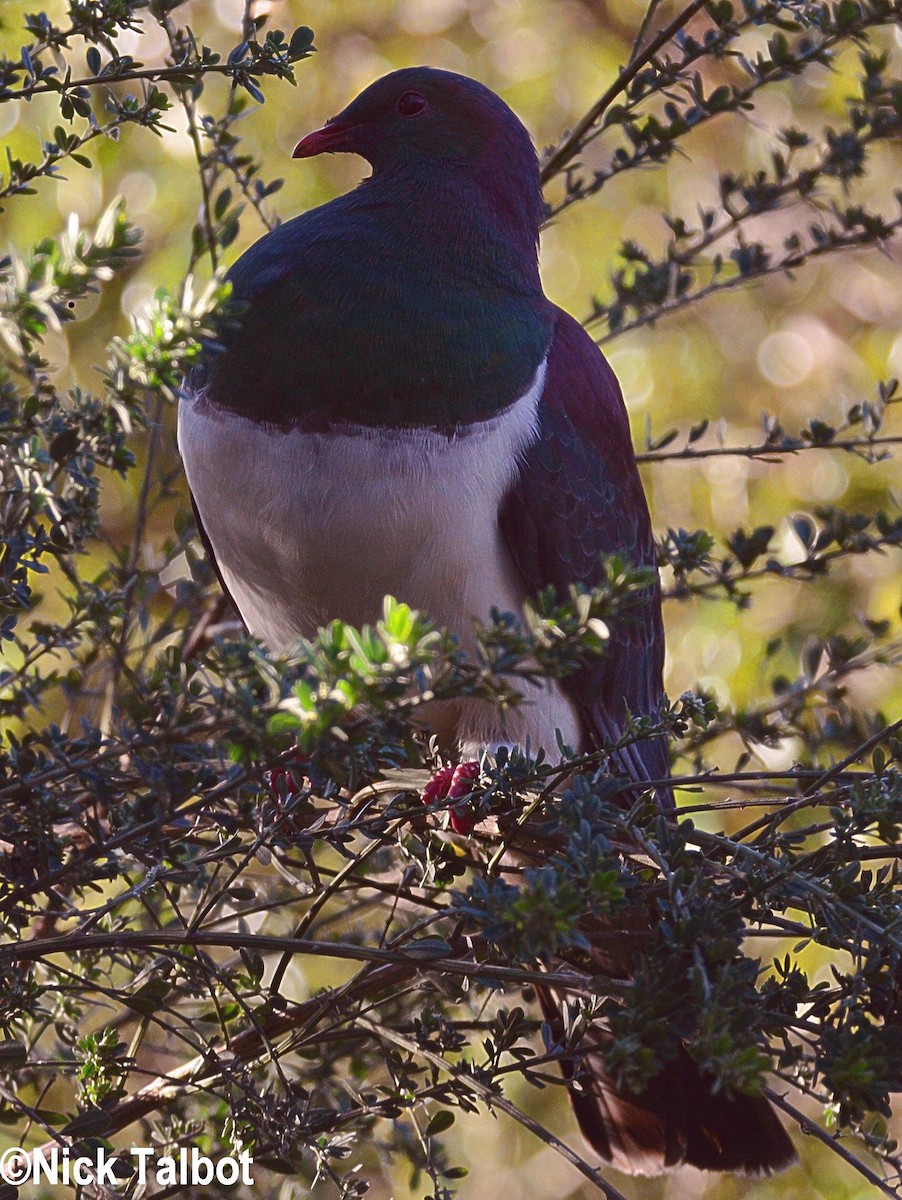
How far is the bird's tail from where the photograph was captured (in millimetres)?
2148

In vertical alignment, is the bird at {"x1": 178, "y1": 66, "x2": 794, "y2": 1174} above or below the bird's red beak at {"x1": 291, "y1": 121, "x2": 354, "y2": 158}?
below

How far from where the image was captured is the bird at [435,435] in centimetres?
201

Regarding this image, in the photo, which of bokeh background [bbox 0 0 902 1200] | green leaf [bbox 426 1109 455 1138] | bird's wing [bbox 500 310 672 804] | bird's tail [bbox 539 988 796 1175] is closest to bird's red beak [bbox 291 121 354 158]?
bird's wing [bbox 500 310 672 804]

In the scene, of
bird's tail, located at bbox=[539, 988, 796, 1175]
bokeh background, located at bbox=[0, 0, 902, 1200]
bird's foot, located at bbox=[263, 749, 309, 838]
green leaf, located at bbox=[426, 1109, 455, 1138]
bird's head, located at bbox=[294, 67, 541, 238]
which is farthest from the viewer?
bokeh background, located at bbox=[0, 0, 902, 1200]

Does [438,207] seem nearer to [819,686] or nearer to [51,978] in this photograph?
[819,686]

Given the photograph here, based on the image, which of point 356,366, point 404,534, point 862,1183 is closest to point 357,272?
point 356,366

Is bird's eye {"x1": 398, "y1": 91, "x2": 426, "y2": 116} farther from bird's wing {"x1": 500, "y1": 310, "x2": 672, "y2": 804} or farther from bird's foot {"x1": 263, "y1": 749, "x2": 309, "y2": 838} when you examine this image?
bird's foot {"x1": 263, "y1": 749, "x2": 309, "y2": 838}

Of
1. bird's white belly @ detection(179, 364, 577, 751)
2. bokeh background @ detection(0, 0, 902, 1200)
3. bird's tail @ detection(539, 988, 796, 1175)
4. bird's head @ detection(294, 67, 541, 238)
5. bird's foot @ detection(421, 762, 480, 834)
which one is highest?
bokeh background @ detection(0, 0, 902, 1200)

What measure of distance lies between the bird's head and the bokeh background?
1.09 m

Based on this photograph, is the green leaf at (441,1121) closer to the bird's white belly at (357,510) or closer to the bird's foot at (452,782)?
the bird's foot at (452,782)

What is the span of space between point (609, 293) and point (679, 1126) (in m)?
2.36

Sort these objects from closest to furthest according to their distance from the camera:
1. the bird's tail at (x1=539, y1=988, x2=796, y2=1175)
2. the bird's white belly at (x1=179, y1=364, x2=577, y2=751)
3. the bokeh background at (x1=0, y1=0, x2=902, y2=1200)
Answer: the bird's white belly at (x1=179, y1=364, x2=577, y2=751) → the bird's tail at (x1=539, y1=988, x2=796, y2=1175) → the bokeh background at (x1=0, y1=0, x2=902, y2=1200)

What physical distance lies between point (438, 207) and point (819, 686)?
99 centimetres

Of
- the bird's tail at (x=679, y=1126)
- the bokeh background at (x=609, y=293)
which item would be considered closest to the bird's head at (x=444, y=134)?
the bokeh background at (x=609, y=293)
